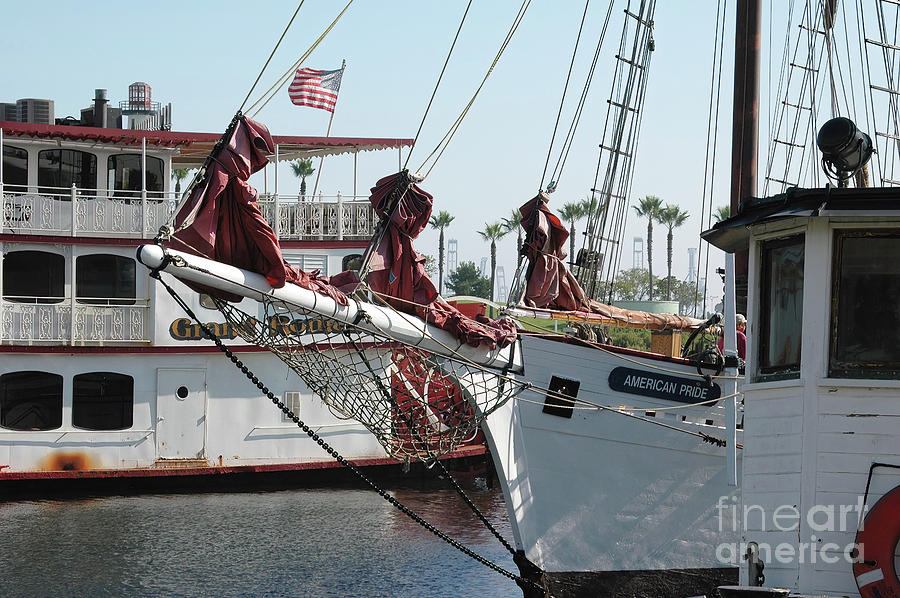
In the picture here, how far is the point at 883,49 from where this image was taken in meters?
17.5

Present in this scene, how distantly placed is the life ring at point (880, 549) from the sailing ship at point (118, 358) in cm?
1542

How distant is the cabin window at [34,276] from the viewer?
23594 mm

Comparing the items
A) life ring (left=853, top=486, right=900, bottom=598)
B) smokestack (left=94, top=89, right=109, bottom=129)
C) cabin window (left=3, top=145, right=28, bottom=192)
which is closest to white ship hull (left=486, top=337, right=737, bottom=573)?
life ring (left=853, top=486, right=900, bottom=598)

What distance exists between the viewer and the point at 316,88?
2641 cm

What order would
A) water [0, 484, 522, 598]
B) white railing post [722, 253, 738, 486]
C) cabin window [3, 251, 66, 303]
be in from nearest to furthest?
white railing post [722, 253, 738, 486]
water [0, 484, 522, 598]
cabin window [3, 251, 66, 303]

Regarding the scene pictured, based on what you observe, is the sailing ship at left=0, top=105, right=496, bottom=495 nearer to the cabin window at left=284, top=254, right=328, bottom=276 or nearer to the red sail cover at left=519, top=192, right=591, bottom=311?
the cabin window at left=284, top=254, right=328, bottom=276

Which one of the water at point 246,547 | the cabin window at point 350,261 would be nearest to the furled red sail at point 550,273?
the water at point 246,547

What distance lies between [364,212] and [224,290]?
1467 cm

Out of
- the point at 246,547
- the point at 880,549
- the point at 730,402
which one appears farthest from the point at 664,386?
the point at 246,547

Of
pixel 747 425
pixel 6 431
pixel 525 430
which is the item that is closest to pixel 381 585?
pixel 525 430

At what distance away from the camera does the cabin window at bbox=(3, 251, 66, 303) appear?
77.4ft

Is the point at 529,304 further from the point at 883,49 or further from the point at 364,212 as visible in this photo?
the point at 364,212

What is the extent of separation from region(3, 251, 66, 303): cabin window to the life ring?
63.5 ft

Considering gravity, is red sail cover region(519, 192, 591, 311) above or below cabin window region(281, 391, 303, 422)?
above
